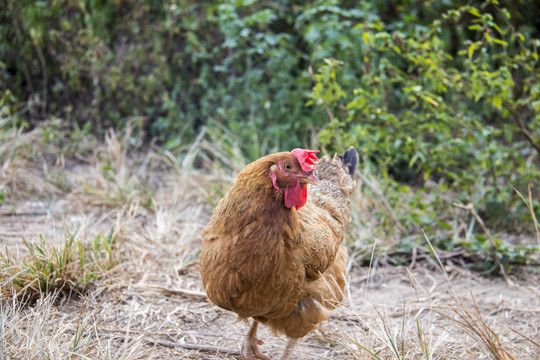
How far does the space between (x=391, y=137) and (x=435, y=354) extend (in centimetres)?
235

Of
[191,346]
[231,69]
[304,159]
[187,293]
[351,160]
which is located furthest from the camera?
[231,69]

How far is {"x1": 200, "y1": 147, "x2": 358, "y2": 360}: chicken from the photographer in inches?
93.0

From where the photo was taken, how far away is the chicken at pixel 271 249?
7.75ft

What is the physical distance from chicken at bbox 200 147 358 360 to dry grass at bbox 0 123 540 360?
0.24m

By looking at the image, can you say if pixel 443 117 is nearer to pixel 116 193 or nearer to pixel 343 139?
→ pixel 343 139

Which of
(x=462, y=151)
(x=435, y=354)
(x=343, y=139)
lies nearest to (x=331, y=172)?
(x=343, y=139)

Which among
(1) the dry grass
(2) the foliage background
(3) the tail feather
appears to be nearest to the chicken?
(1) the dry grass

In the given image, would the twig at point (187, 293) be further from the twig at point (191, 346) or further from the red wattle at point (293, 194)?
the red wattle at point (293, 194)

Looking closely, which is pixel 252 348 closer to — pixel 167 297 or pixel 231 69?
pixel 167 297

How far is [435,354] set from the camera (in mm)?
2488

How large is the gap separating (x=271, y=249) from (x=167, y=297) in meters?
1.48

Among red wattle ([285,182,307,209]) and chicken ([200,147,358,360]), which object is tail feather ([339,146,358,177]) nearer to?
chicken ([200,147,358,360])

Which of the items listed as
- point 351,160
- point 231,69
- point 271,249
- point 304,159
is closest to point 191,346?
point 271,249

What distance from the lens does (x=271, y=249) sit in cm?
236
